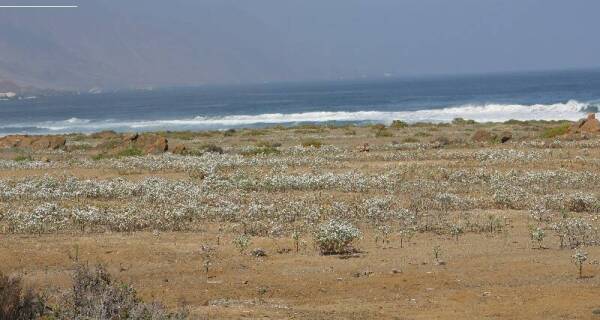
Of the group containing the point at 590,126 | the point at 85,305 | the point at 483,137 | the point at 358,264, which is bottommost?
the point at 358,264

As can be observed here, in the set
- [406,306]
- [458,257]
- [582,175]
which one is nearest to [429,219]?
[458,257]

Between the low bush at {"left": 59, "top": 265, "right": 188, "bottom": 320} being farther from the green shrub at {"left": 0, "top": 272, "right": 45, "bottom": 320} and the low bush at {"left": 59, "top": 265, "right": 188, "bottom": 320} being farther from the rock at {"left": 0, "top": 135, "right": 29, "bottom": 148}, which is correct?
the rock at {"left": 0, "top": 135, "right": 29, "bottom": 148}

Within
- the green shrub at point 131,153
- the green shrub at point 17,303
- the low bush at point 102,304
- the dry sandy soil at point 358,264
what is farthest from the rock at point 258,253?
the green shrub at point 131,153

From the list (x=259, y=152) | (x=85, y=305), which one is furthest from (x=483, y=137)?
(x=85, y=305)

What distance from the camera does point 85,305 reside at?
9320 mm

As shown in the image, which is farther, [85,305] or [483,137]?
[483,137]

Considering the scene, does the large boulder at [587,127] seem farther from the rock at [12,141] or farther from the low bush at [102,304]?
the low bush at [102,304]

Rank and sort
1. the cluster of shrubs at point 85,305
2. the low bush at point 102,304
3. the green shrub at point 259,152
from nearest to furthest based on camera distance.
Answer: the cluster of shrubs at point 85,305, the low bush at point 102,304, the green shrub at point 259,152

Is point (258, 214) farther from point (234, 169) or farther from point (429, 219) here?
point (234, 169)

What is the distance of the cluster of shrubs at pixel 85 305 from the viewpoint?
866 cm

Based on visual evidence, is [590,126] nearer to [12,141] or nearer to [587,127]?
[587,127]

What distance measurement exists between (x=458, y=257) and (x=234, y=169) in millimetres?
17360

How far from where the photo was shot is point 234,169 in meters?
30.7

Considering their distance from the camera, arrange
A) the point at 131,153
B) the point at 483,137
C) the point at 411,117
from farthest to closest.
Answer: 1. the point at 411,117
2. the point at 483,137
3. the point at 131,153
